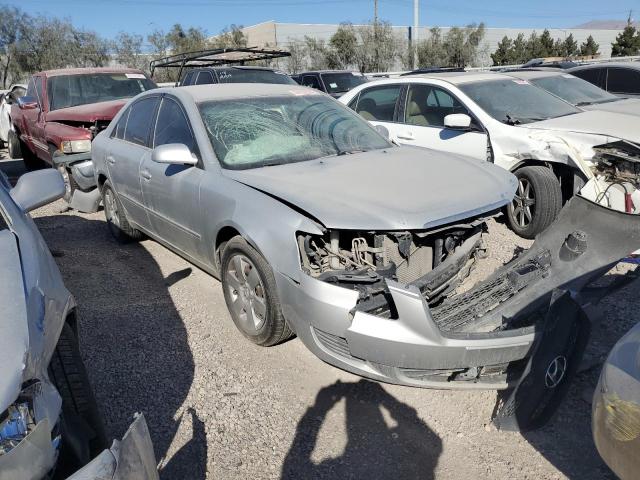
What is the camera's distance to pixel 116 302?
14.7 feet

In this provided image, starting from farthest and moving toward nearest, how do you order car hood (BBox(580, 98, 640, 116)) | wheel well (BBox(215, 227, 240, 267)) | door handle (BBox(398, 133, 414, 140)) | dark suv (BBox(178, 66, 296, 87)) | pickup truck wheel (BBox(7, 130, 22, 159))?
pickup truck wheel (BBox(7, 130, 22, 159))
dark suv (BBox(178, 66, 296, 87))
door handle (BBox(398, 133, 414, 140))
car hood (BBox(580, 98, 640, 116))
wheel well (BBox(215, 227, 240, 267))

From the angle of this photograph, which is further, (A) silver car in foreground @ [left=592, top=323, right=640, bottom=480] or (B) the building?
(B) the building

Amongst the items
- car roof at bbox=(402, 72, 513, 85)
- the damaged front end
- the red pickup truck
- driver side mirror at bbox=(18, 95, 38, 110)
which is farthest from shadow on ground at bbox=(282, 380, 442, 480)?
driver side mirror at bbox=(18, 95, 38, 110)

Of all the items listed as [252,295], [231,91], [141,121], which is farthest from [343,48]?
[252,295]

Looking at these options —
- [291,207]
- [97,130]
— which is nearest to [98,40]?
[97,130]

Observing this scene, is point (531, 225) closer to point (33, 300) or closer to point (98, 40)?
point (33, 300)

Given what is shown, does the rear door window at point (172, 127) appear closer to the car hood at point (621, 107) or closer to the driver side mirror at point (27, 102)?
the car hood at point (621, 107)

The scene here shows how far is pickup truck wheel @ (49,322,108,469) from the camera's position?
1.88 meters

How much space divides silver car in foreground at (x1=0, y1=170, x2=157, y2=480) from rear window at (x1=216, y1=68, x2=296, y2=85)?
8.81 metres

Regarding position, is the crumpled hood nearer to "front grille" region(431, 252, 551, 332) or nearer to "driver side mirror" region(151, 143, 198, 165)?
"driver side mirror" region(151, 143, 198, 165)

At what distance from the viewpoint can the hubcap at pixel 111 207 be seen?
5707mm

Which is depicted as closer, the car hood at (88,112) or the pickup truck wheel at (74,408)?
the pickup truck wheel at (74,408)

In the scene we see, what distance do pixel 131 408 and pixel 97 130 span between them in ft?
17.3

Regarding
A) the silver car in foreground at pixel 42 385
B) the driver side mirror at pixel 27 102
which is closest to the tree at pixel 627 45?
the driver side mirror at pixel 27 102
